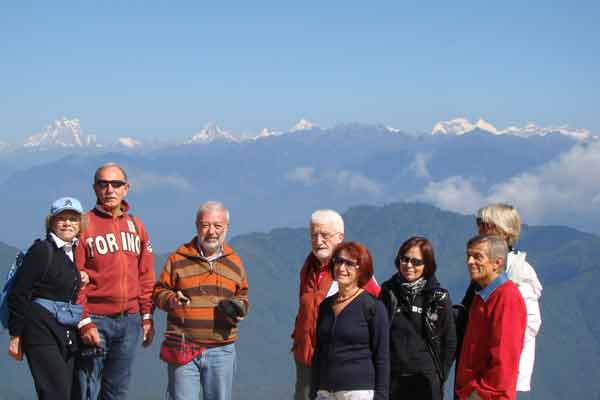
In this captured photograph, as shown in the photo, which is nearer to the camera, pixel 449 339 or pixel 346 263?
pixel 346 263

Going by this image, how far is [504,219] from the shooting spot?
623cm

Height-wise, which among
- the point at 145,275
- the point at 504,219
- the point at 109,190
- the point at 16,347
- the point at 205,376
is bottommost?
the point at 205,376

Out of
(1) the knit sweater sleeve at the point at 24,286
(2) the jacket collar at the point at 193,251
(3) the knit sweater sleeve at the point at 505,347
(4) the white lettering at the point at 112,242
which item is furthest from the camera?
(4) the white lettering at the point at 112,242

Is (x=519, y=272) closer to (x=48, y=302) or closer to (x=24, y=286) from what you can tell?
(x=48, y=302)

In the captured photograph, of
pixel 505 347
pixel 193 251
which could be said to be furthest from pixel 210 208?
pixel 505 347

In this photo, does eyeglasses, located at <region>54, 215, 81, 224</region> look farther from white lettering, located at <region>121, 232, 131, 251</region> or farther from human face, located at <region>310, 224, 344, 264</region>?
human face, located at <region>310, 224, 344, 264</region>

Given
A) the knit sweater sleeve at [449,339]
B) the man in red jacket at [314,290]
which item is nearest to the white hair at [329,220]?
the man in red jacket at [314,290]

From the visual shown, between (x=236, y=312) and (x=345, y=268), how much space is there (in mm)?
1357

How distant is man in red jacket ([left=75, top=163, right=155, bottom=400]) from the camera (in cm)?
678

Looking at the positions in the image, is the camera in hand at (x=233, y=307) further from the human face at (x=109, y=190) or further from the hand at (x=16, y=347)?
the hand at (x=16, y=347)

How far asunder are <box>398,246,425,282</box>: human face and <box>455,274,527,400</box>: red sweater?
554mm

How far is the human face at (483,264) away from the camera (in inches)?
221

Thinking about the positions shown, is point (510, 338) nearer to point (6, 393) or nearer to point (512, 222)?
point (512, 222)

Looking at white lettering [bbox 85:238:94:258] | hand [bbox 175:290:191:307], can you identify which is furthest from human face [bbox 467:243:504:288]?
white lettering [bbox 85:238:94:258]
